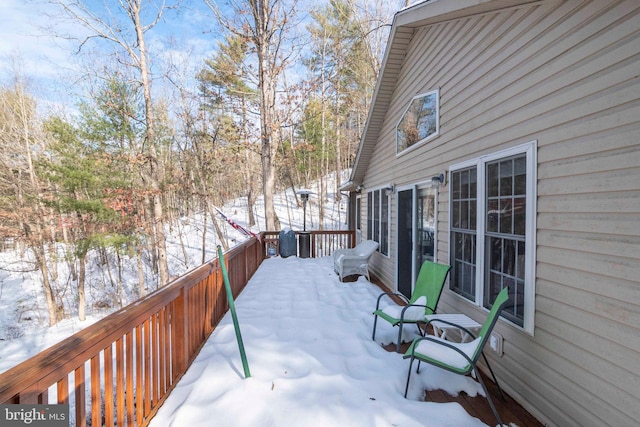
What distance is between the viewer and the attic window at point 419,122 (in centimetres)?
405

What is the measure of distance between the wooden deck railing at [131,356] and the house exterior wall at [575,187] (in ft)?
8.77

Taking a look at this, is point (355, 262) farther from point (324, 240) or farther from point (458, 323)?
point (324, 240)

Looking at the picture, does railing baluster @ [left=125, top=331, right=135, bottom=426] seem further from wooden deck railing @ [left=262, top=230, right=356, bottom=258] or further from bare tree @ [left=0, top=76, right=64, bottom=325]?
bare tree @ [left=0, top=76, right=64, bottom=325]

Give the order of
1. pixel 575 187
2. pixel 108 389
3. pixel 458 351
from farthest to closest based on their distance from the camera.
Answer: pixel 458 351 → pixel 575 187 → pixel 108 389

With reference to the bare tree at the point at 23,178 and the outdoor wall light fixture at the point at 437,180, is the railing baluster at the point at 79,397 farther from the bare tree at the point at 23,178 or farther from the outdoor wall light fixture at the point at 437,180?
the bare tree at the point at 23,178

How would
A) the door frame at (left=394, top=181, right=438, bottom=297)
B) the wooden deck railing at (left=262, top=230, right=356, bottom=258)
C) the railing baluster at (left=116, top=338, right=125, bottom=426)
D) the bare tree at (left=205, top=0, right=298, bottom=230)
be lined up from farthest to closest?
1. the bare tree at (left=205, top=0, right=298, bottom=230)
2. the wooden deck railing at (left=262, top=230, right=356, bottom=258)
3. the door frame at (left=394, top=181, right=438, bottom=297)
4. the railing baluster at (left=116, top=338, right=125, bottom=426)

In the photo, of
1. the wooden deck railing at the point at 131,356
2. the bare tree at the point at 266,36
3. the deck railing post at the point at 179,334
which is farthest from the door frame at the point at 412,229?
the bare tree at the point at 266,36

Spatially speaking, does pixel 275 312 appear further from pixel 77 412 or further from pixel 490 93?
pixel 490 93

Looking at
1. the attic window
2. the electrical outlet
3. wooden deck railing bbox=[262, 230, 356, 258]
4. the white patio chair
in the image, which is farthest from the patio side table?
wooden deck railing bbox=[262, 230, 356, 258]

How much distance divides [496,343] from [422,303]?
2.62 feet

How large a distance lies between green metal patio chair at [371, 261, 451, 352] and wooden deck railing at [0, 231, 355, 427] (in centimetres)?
193

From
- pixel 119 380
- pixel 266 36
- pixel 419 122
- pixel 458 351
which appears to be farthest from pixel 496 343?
pixel 266 36

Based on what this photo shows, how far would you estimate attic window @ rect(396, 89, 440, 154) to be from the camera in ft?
13.3

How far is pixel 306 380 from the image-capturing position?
252cm
